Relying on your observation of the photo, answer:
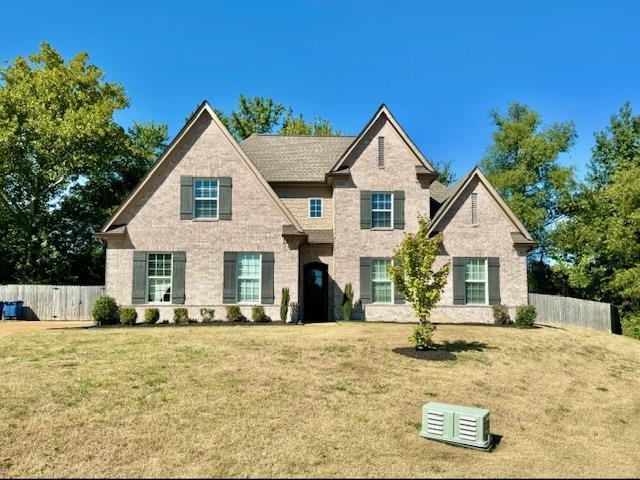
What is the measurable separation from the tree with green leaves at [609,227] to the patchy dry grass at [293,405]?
12566 mm

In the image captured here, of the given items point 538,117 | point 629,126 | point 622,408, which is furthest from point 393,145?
point 629,126

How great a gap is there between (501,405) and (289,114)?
3972cm

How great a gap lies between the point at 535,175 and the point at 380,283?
2251 cm

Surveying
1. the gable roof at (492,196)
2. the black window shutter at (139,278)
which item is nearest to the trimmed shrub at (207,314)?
the black window shutter at (139,278)

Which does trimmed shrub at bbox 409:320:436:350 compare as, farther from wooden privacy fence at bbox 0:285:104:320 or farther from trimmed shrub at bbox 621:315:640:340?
wooden privacy fence at bbox 0:285:104:320

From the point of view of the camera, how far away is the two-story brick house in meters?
20.9

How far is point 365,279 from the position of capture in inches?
874

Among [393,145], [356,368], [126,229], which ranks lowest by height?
[356,368]

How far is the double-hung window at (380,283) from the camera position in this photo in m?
22.2

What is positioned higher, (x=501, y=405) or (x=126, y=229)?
(x=126, y=229)

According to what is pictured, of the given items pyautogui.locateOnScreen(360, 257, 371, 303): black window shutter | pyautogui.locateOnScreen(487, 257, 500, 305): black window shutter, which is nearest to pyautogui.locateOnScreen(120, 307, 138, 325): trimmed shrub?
pyautogui.locateOnScreen(360, 257, 371, 303): black window shutter

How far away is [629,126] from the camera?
3816 cm

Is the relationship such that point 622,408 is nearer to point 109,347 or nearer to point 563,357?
point 563,357

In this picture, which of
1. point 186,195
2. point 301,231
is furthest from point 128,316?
point 301,231
